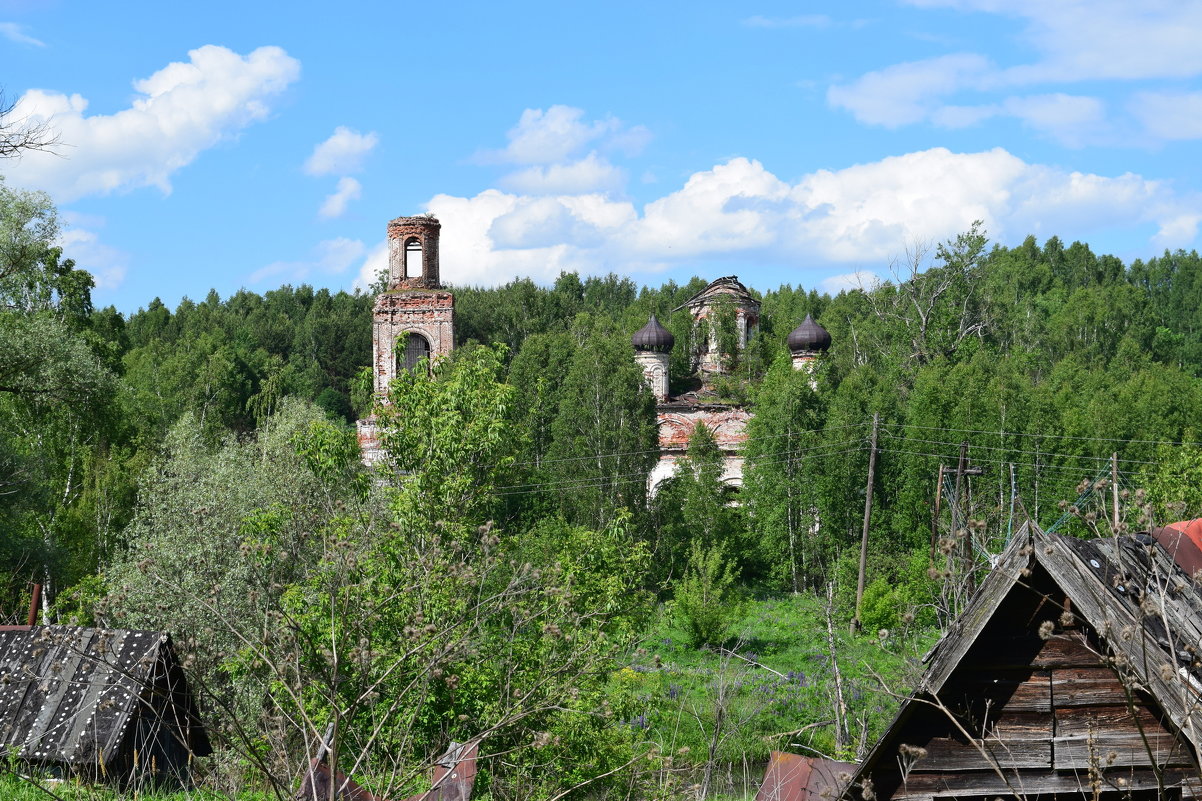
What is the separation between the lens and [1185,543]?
172 inches

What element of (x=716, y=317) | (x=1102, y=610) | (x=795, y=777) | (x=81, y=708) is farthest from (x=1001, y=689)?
(x=716, y=317)

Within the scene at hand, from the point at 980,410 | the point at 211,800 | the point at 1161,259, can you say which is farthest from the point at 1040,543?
the point at 1161,259

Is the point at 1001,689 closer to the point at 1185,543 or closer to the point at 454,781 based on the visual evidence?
the point at 1185,543

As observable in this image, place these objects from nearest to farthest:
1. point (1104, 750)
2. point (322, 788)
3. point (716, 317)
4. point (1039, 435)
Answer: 1. point (322, 788)
2. point (1104, 750)
3. point (1039, 435)
4. point (716, 317)

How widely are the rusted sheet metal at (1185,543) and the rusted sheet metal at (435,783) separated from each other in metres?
2.70

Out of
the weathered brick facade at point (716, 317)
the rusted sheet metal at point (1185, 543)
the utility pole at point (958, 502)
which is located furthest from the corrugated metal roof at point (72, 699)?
the weathered brick facade at point (716, 317)

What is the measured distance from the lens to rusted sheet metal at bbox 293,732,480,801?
3926mm

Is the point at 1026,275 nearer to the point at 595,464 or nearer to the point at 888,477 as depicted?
the point at 888,477

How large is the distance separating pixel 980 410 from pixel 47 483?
74.0ft

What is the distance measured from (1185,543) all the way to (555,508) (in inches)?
978

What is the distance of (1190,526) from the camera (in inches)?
178

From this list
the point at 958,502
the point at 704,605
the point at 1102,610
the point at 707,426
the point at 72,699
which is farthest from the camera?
the point at 707,426

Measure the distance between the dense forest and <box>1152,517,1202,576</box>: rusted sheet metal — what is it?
0.09m

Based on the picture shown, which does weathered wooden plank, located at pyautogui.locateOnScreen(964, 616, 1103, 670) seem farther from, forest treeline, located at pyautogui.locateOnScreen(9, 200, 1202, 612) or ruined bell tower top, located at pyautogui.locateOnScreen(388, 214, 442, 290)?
ruined bell tower top, located at pyautogui.locateOnScreen(388, 214, 442, 290)
